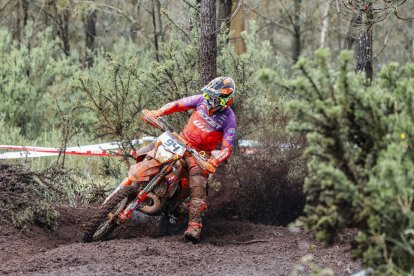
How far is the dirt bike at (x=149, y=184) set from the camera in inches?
322

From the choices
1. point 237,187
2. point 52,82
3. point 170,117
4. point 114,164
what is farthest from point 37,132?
point 237,187

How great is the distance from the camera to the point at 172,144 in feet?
27.1

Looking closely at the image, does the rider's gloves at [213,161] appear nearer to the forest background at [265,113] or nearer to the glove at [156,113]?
the glove at [156,113]

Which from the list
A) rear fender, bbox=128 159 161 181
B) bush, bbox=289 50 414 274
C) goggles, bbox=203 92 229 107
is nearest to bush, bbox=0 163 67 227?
rear fender, bbox=128 159 161 181

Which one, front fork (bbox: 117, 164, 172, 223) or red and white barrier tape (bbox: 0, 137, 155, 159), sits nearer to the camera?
front fork (bbox: 117, 164, 172, 223)

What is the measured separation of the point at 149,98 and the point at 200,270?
432 centimetres

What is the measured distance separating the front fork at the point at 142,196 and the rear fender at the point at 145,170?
0.20 ft

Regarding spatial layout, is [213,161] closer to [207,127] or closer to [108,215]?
[207,127]

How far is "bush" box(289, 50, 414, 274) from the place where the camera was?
15.0ft

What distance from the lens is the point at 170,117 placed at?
1062 cm

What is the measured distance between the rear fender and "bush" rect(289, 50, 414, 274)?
136 inches

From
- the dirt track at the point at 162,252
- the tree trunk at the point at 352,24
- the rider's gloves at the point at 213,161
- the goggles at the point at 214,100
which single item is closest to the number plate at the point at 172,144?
the rider's gloves at the point at 213,161

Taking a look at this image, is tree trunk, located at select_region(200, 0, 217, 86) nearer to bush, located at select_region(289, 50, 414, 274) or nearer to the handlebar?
the handlebar

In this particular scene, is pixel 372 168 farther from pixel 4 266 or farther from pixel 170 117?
pixel 170 117
